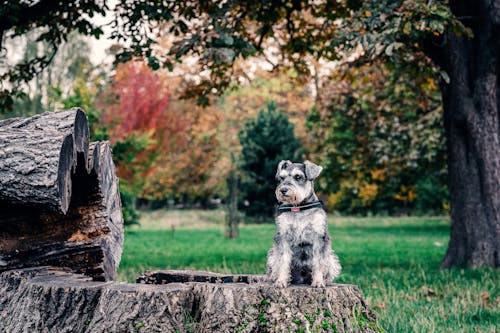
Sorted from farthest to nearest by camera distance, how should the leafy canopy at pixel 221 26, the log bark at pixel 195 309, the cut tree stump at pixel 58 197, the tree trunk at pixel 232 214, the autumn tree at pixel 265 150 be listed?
1. the autumn tree at pixel 265 150
2. the tree trunk at pixel 232 214
3. the leafy canopy at pixel 221 26
4. the cut tree stump at pixel 58 197
5. the log bark at pixel 195 309

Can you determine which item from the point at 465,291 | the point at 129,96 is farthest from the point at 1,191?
the point at 129,96

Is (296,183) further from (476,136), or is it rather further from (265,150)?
(265,150)

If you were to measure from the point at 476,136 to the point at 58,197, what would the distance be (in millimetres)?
8617

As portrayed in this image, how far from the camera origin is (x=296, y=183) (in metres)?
4.78

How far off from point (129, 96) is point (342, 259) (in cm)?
1245

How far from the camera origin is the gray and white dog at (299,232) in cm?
473

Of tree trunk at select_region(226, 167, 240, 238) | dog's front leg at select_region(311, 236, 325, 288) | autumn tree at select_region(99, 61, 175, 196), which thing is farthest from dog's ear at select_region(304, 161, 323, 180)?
autumn tree at select_region(99, 61, 175, 196)

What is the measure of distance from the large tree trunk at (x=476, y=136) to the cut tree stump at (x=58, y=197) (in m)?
7.09

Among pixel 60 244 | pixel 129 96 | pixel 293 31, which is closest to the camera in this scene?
pixel 60 244

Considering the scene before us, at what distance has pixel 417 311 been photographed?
23.8 feet

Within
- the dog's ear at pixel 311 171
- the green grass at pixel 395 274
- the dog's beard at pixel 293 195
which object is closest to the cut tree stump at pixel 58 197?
the dog's beard at pixel 293 195

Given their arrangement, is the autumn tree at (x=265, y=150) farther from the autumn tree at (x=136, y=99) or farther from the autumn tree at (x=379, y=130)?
the autumn tree at (x=136, y=99)

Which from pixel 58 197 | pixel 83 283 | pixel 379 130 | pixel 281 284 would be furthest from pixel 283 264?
pixel 379 130

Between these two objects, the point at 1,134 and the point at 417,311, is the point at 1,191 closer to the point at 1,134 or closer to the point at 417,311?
the point at 1,134
